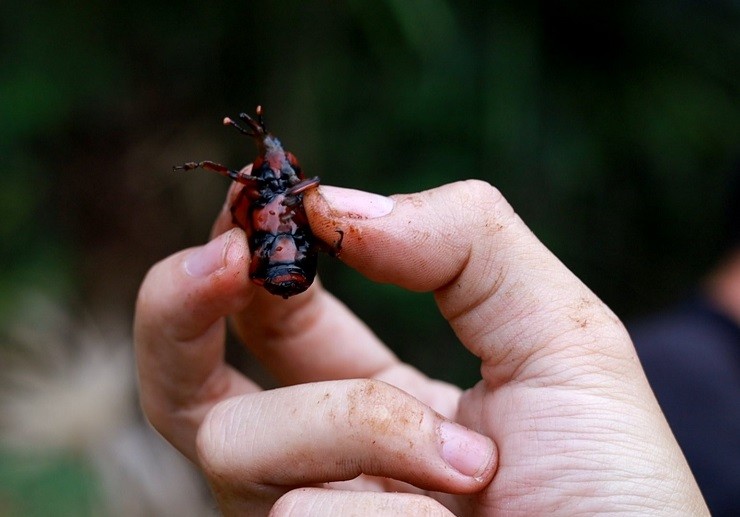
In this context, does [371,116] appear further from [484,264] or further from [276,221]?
[484,264]

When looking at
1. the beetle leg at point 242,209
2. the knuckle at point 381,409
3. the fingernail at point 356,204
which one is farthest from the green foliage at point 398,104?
the knuckle at point 381,409

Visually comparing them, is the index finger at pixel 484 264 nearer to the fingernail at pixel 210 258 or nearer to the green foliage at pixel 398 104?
the fingernail at pixel 210 258

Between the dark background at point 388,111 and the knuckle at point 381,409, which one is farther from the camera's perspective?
the dark background at point 388,111

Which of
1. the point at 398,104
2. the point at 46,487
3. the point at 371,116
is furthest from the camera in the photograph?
the point at 371,116

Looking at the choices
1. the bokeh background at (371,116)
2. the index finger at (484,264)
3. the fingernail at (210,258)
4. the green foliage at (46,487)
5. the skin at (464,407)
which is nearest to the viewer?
the skin at (464,407)

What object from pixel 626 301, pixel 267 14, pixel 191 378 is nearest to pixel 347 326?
pixel 191 378

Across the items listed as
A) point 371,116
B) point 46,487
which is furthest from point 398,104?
point 46,487
